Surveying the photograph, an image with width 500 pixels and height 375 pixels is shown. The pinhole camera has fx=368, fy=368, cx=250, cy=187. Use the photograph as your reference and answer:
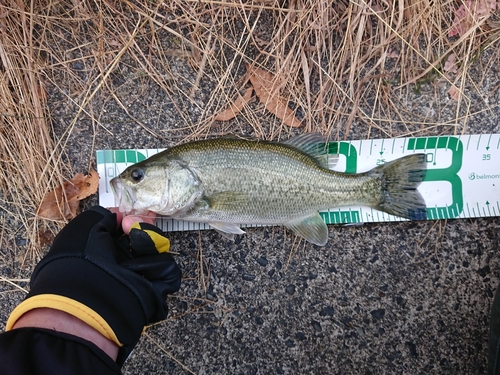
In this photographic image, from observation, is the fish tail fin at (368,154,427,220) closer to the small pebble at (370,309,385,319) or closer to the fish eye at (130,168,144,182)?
the small pebble at (370,309,385,319)

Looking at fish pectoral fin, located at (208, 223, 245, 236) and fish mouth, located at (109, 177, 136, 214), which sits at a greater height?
fish mouth, located at (109, 177, 136, 214)

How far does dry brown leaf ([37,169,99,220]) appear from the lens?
8.74 ft

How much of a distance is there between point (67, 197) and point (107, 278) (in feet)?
2.99

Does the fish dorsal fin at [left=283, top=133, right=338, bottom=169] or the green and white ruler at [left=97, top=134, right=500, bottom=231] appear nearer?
the fish dorsal fin at [left=283, top=133, right=338, bottom=169]

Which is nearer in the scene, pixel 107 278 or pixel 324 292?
pixel 107 278

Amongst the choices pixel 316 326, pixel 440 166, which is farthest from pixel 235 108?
pixel 316 326

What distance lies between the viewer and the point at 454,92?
2758 mm

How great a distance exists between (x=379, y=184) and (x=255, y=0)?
160cm

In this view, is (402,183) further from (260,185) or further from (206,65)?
(206,65)

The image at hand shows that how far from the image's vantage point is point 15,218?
2.77m

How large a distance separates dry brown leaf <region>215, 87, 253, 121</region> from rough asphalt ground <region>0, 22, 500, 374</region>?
200 millimetres

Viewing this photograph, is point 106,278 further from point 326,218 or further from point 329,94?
point 329,94

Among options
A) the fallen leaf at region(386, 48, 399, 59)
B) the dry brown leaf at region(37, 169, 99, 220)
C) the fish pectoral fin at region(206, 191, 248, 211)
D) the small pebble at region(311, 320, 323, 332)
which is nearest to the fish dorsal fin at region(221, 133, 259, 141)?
the fish pectoral fin at region(206, 191, 248, 211)

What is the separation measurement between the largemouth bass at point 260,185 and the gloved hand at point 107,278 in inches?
9.0
